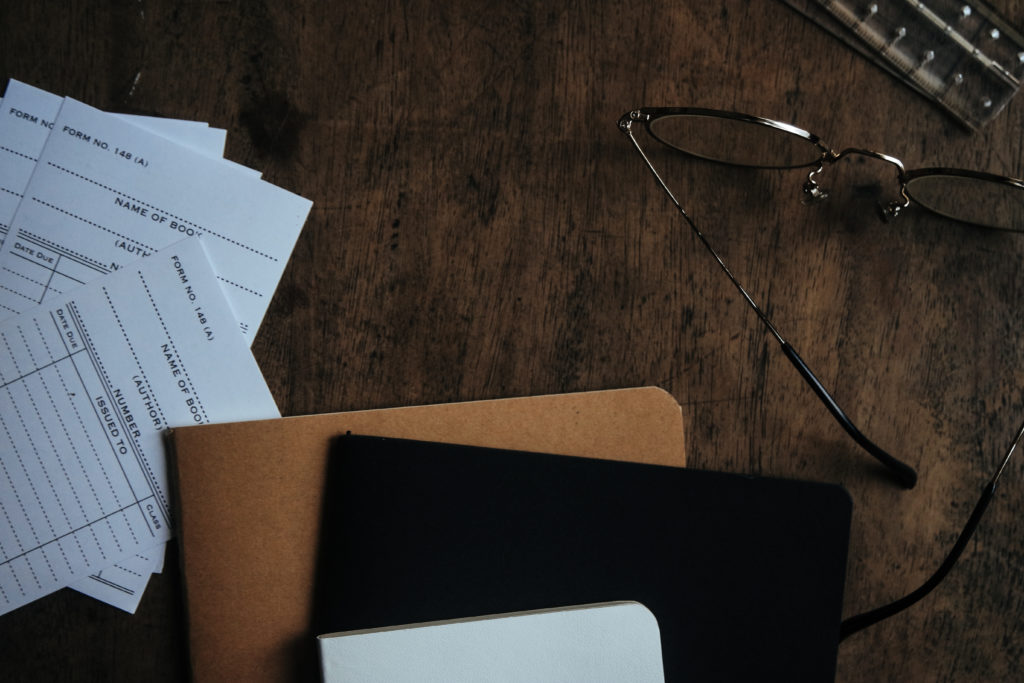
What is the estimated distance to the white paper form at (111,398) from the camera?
2.04 ft

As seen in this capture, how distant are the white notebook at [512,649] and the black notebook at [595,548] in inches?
0.5

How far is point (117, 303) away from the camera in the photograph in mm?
630

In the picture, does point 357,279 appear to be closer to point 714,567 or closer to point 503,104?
point 503,104

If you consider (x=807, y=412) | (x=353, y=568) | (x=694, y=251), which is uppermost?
(x=694, y=251)

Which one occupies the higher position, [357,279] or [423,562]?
[357,279]

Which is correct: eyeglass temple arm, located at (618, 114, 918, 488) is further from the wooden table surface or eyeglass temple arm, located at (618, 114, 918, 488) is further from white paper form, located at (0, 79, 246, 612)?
white paper form, located at (0, 79, 246, 612)

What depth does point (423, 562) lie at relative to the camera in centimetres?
60

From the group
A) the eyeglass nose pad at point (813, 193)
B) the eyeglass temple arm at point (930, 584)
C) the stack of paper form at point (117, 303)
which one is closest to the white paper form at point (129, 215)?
the stack of paper form at point (117, 303)

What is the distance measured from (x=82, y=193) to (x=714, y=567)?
589 mm

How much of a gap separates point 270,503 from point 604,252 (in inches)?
13.2

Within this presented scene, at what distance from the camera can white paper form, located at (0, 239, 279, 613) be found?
62 cm

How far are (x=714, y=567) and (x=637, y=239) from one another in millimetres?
272

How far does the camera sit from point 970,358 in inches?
26.0

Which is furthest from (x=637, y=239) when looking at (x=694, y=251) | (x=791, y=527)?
(x=791, y=527)
